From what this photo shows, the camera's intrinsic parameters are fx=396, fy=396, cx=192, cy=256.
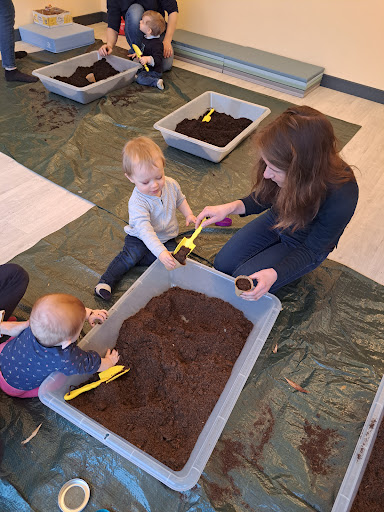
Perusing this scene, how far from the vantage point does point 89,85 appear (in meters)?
2.61

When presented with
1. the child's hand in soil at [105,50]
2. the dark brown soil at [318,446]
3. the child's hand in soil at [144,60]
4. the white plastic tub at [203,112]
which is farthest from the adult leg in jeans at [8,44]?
the dark brown soil at [318,446]

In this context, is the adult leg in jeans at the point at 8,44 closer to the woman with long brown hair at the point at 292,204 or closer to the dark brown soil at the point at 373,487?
the woman with long brown hair at the point at 292,204

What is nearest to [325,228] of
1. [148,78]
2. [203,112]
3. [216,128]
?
[216,128]

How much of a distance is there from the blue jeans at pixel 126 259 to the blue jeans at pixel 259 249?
26 cm

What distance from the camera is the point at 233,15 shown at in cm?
339

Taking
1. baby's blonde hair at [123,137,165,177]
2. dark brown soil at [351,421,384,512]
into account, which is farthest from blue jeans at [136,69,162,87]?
dark brown soil at [351,421,384,512]

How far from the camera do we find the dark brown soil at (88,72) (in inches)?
109

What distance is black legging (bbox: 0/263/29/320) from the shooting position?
4.34ft

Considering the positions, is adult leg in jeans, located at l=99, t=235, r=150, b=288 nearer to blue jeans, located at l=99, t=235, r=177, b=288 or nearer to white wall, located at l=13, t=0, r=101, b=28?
blue jeans, located at l=99, t=235, r=177, b=288

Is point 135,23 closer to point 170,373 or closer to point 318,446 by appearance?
point 170,373

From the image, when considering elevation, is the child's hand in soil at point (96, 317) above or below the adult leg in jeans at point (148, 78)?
below

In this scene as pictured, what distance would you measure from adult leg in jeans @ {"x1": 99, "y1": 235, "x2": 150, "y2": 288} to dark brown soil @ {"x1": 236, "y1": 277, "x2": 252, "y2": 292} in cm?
48

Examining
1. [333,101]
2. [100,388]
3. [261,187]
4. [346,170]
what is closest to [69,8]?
[333,101]

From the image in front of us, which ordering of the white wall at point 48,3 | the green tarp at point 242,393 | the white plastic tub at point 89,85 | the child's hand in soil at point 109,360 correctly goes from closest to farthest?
the green tarp at point 242,393
the child's hand in soil at point 109,360
the white plastic tub at point 89,85
the white wall at point 48,3
